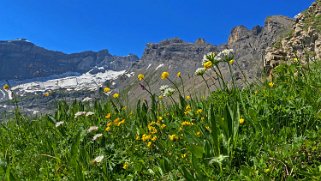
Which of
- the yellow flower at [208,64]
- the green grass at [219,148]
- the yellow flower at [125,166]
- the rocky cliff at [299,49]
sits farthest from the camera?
the rocky cliff at [299,49]

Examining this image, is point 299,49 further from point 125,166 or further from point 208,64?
point 125,166

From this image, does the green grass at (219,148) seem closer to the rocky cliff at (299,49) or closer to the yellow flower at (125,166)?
the yellow flower at (125,166)

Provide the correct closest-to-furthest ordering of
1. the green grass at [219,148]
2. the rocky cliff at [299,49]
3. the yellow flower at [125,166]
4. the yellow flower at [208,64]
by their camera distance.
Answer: the green grass at [219,148]
the yellow flower at [125,166]
the yellow flower at [208,64]
the rocky cliff at [299,49]

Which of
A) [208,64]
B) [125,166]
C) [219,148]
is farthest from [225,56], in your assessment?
[125,166]

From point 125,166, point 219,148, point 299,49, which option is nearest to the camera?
point 219,148

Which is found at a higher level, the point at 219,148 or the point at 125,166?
the point at 219,148

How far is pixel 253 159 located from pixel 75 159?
1864 millimetres

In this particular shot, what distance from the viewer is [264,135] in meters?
3.64

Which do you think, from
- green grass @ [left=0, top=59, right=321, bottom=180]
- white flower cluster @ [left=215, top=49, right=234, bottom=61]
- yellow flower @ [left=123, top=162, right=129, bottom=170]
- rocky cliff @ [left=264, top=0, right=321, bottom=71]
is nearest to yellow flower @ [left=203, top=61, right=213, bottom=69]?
white flower cluster @ [left=215, top=49, right=234, bottom=61]

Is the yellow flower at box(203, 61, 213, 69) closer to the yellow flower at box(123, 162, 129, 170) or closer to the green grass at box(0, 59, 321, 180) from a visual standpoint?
the green grass at box(0, 59, 321, 180)

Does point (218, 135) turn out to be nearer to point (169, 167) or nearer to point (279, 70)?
point (169, 167)

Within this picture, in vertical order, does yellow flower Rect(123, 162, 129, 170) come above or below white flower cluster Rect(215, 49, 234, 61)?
below

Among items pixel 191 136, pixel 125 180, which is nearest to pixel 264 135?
pixel 191 136

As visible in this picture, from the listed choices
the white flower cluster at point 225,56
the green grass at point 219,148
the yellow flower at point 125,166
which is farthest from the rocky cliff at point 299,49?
the yellow flower at point 125,166
